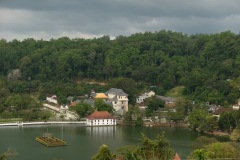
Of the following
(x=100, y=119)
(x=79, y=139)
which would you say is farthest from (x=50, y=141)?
(x=100, y=119)

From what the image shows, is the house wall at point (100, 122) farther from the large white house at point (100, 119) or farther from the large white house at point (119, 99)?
the large white house at point (119, 99)

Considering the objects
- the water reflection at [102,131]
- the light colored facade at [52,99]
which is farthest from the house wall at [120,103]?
the water reflection at [102,131]

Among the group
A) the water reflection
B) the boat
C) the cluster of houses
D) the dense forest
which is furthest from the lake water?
the dense forest

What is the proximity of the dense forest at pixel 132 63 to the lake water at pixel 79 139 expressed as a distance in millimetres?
11147

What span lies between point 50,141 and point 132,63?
98.5 ft

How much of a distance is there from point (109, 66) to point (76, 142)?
89.3 feet

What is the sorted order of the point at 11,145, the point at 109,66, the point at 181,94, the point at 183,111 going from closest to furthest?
the point at 11,145, the point at 183,111, the point at 181,94, the point at 109,66

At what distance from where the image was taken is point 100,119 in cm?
3859

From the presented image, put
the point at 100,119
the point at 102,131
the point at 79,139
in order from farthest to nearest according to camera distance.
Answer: the point at 100,119, the point at 102,131, the point at 79,139

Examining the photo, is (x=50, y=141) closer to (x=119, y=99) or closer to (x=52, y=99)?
(x=119, y=99)

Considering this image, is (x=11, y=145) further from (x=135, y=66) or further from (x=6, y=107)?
(x=135, y=66)

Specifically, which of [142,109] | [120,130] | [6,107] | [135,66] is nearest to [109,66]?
[135,66]

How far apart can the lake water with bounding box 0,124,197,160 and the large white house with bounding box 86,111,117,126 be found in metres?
1.12

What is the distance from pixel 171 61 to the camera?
56375 millimetres
